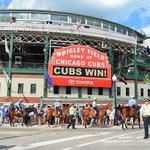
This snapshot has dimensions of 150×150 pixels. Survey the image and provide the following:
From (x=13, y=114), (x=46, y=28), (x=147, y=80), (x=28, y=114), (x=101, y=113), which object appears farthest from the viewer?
(x=147, y=80)

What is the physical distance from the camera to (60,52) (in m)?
46.7

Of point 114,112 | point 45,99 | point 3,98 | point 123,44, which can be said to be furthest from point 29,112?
point 123,44

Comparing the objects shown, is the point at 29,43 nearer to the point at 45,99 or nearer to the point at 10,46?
the point at 10,46

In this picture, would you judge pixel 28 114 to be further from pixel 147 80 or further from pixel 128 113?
pixel 147 80

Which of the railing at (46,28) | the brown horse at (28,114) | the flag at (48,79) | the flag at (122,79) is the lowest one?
the brown horse at (28,114)

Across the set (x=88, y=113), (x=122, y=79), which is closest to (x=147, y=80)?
(x=122, y=79)

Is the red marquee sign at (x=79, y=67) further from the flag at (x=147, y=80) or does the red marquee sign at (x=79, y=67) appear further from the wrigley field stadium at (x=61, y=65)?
the flag at (x=147, y=80)

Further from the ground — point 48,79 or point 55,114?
point 48,79

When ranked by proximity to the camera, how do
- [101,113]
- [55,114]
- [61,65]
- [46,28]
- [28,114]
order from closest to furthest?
1. [101,113]
2. [55,114]
3. [28,114]
4. [61,65]
5. [46,28]

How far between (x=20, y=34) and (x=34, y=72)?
17.2 ft

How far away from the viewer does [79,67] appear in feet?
157

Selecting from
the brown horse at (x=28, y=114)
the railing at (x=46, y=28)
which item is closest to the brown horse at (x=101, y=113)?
the brown horse at (x=28, y=114)

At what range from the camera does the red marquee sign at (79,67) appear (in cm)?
4656

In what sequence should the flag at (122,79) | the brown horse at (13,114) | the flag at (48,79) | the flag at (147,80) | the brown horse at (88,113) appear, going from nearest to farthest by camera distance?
the brown horse at (88,113), the brown horse at (13,114), the flag at (48,79), the flag at (122,79), the flag at (147,80)
